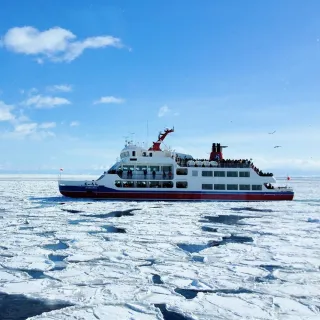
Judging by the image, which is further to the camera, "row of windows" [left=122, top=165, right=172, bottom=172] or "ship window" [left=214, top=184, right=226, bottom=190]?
"ship window" [left=214, top=184, right=226, bottom=190]

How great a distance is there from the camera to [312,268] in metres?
11.1

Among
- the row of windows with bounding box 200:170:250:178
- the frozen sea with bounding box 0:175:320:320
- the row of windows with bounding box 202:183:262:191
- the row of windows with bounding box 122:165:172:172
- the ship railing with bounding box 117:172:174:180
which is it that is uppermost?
the row of windows with bounding box 122:165:172:172

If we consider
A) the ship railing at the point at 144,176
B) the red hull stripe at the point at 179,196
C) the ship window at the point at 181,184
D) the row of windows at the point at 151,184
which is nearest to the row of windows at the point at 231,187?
the red hull stripe at the point at 179,196

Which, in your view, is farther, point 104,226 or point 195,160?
point 195,160

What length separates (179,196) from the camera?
3781cm

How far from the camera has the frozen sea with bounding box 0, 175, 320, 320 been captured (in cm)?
777

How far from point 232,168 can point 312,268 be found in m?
28.3

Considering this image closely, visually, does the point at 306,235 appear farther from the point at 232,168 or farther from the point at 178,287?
the point at 232,168

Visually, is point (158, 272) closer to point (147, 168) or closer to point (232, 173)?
point (147, 168)

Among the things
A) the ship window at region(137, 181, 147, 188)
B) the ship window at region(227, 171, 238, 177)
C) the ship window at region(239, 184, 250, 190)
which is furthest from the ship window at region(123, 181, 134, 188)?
the ship window at region(239, 184, 250, 190)

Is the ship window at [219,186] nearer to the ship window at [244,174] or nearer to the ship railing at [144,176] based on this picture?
the ship window at [244,174]

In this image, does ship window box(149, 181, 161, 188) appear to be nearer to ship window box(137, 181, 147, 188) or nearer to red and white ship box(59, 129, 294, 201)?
red and white ship box(59, 129, 294, 201)

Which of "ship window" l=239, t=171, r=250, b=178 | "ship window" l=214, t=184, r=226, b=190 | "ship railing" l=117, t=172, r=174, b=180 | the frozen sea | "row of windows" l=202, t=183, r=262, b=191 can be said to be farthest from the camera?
"ship window" l=239, t=171, r=250, b=178

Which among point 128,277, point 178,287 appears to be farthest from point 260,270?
point 128,277
